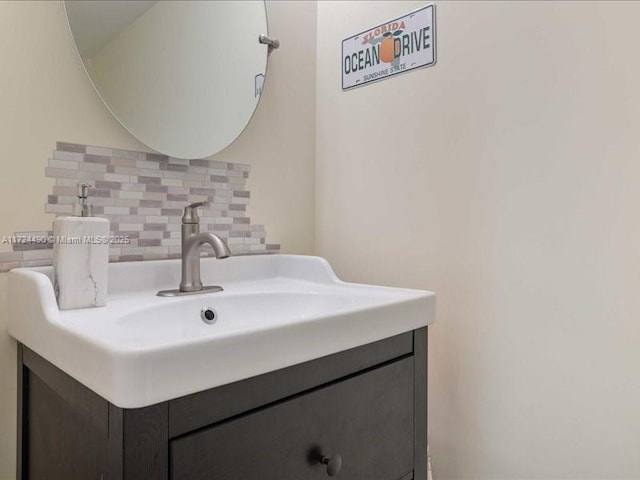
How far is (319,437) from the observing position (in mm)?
684

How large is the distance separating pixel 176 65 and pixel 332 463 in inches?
38.2

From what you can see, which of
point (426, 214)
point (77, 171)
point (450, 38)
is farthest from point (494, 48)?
point (77, 171)

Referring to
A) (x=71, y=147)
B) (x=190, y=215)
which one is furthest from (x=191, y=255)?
(x=71, y=147)

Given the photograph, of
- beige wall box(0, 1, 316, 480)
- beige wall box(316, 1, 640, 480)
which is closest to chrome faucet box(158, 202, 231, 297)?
beige wall box(0, 1, 316, 480)

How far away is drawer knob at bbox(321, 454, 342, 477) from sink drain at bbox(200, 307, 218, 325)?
0.36 metres

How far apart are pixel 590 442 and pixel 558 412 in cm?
7

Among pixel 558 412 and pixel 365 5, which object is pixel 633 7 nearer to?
pixel 365 5

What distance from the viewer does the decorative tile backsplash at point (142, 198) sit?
89 cm

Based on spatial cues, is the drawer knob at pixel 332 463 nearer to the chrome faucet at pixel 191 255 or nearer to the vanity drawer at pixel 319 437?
the vanity drawer at pixel 319 437

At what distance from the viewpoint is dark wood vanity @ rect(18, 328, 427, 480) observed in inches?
20.1

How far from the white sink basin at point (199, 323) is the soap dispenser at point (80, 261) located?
25 millimetres

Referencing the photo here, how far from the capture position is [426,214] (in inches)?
44.8

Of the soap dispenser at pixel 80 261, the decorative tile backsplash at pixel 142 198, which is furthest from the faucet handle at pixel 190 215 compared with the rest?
the soap dispenser at pixel 80 261

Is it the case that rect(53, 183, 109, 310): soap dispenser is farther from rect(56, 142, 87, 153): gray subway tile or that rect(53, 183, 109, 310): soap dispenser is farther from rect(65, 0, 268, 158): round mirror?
rect(65, 0, 268, 158): round mirror
